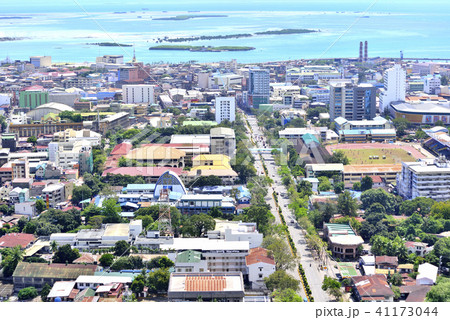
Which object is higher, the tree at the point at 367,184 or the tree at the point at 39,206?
the tree at the point at 367,184

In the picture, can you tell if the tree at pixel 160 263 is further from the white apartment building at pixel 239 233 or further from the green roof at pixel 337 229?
the green roof at pixel 337 229

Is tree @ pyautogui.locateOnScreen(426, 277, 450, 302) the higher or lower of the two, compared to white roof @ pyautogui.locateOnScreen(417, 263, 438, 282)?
higher

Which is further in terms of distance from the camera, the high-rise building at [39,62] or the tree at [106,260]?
the high-rise building at [39,62]

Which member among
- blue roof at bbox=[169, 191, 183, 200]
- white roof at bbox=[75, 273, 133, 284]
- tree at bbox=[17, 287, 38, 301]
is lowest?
tree at bbox=[17, 287, 38, 301]

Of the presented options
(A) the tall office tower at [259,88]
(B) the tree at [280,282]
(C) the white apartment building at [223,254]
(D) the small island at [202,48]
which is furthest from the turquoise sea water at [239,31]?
(B) the tree at [280,282]

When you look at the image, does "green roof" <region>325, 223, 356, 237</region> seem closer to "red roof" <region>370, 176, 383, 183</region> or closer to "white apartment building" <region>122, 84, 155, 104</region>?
"red roof" <region>370, 176, 383, 183</region>

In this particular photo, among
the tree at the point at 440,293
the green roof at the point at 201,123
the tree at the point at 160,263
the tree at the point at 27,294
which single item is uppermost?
the green roof at the point at 201,123

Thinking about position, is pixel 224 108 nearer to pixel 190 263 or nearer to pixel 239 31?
pixel 190 263

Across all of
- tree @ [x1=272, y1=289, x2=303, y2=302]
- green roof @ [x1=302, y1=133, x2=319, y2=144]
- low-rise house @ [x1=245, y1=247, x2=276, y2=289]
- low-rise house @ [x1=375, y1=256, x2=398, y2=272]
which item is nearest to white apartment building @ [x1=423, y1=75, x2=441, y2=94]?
green roof @ [x1=302, y1=133, x2=319, y2=144]
